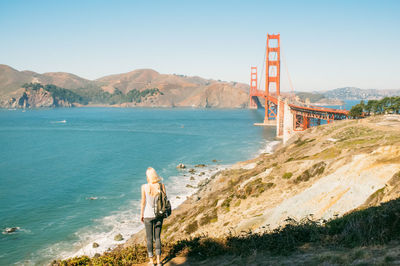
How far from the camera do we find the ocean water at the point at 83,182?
21.1 metres

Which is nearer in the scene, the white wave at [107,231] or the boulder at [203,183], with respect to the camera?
the white wave at [107,231]

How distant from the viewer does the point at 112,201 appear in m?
28.5

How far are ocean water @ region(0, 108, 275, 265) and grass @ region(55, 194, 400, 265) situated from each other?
1304 cm

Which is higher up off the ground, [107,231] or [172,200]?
[172,200]

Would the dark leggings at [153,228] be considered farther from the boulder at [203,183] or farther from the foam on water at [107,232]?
the boulder at [203,183]

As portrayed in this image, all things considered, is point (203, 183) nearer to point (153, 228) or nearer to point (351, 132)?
point (351, 132)

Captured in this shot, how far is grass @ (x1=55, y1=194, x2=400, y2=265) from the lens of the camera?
6328 millimetres

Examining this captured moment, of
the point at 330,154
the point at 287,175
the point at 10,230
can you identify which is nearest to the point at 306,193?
the point at 287,175

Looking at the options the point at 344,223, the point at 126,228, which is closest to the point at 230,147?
the point at 126,228

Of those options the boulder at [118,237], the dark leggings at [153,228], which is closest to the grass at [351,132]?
the boulder at [118,237]

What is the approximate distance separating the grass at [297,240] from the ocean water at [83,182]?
13.0 m

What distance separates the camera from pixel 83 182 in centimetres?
3544

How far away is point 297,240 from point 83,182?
32387 millimetres

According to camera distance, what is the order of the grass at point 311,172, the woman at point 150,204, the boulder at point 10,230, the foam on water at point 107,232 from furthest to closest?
the boulder at point 10,230 < the foam on water at point 107,232 < the grass at point 311,172 < the woman at point 150,204
